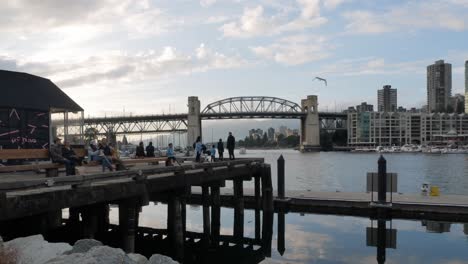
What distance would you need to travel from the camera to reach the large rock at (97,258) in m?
7.94

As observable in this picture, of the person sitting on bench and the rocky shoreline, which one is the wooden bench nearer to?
the person sitting on bench

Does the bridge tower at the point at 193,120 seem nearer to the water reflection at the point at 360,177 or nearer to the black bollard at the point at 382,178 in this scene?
the water reflection at the point at 360,177

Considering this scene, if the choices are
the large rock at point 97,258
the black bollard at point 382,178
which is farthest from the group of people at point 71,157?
the black bollard at point 382,178

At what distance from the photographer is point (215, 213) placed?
24641 millimetres

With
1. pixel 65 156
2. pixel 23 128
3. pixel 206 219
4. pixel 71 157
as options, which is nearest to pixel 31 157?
pixel 65 156

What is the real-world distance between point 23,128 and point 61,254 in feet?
49.1

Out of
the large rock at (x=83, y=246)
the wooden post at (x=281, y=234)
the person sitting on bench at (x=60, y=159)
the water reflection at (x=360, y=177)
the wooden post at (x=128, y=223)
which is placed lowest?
the water reflection at (x=360, y=177)

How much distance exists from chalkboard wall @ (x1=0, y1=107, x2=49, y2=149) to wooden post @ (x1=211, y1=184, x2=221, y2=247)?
8.02 m

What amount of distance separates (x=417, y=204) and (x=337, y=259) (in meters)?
6.79

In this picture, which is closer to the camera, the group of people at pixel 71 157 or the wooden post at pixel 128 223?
the wooden post at pixel 128 223

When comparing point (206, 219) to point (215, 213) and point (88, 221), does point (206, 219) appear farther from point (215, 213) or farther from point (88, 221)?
point (88, 221)

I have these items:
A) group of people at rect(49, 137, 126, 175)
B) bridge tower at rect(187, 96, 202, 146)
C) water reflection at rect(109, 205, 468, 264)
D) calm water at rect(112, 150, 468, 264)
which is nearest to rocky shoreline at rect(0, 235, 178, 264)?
group of people at rect(49, 137, 126, 175)

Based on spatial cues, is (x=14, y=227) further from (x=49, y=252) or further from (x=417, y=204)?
(x=417, y=204)

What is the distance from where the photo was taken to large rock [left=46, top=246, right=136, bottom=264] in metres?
7.94
